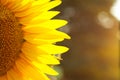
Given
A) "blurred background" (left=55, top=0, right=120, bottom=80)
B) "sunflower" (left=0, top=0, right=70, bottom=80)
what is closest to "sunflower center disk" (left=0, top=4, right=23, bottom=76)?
"sunflower" (left=0, top=0, right=70, bottom=80)

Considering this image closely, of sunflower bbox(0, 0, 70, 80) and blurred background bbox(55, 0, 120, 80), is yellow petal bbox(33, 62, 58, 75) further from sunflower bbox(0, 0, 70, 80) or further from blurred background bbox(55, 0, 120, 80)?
blurred background bbox(55, 0, 120, 80)

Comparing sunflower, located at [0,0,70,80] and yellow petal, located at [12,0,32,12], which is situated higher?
yellow petal, located at [12,0,32,12]

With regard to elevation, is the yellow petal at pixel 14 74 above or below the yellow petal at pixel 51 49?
below

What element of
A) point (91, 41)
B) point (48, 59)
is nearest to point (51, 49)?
point (48, 59)

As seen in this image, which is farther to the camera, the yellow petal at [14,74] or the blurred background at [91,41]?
the blurred background at [91,41]

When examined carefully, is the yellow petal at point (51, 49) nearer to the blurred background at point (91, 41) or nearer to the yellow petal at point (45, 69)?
the yellow petal at point (45, 69)

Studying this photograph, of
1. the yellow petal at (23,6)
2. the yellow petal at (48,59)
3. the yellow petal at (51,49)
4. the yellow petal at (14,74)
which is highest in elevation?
the yellow petal at (23,6)

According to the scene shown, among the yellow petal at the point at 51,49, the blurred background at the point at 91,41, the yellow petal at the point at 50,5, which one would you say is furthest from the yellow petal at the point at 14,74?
the blurred background at the point at 91,41

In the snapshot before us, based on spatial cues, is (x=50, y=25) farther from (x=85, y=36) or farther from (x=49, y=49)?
(x=85, y=36)
